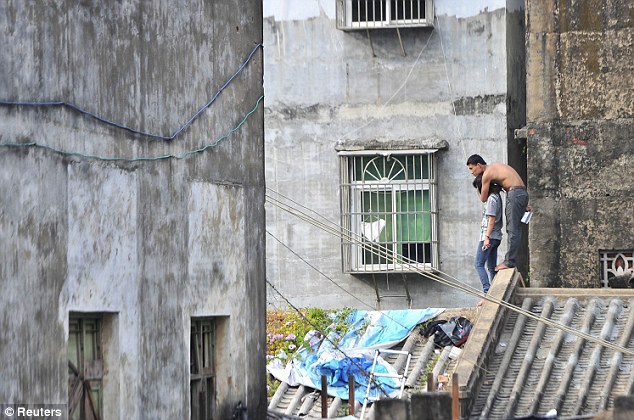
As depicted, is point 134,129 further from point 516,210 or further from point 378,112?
point 378,112

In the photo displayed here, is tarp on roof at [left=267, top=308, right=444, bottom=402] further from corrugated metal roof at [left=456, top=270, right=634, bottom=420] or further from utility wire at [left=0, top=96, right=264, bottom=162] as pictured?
utility wire at [left=0, top=96, right=264, bottom=162]

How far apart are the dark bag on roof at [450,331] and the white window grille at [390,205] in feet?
19.3

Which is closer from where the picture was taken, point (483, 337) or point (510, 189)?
point (483, 337)

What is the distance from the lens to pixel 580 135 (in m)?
20.1

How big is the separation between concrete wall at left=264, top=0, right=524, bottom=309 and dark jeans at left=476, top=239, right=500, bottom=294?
597cm

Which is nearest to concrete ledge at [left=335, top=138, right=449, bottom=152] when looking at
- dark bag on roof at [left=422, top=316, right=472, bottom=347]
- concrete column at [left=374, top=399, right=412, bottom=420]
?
dark bag on roof at [left=422, top=316, right=472, bottom=347]

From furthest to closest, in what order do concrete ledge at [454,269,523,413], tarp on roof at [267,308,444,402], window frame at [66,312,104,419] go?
tarp on roof at [267,308,444,402] → concrete ledge at [454,269,523,413] → window frame at [66,312,104,419]

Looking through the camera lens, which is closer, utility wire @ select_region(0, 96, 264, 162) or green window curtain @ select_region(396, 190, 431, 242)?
utility wire @ select_region(0, 96, 264, 162)

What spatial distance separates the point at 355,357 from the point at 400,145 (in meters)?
6.93

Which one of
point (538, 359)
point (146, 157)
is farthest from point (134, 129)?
point (538, 359)

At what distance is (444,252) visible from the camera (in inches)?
938

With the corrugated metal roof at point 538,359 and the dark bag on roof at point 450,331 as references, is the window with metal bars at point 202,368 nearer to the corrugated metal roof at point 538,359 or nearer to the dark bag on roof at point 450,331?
the corrugated metal roof at point 538,359

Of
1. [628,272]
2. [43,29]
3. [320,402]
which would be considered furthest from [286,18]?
[43,29]

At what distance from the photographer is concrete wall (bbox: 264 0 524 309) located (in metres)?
23.7
